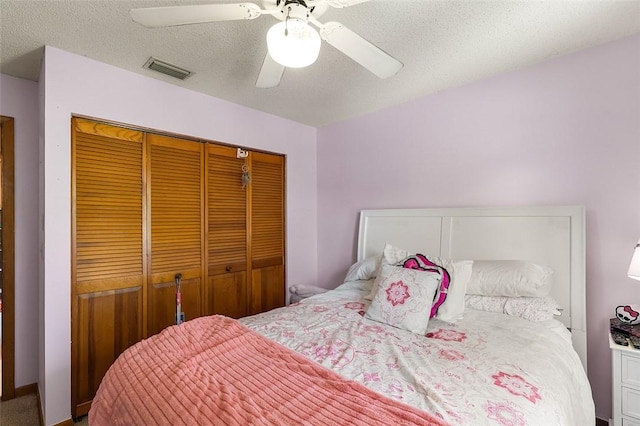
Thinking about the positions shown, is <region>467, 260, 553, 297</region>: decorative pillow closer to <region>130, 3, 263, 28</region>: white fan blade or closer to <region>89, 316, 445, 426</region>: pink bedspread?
<region>89, 316, 445, 426</region>: pink bedspread

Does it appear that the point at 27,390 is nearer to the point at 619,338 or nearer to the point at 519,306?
the point at 519,306

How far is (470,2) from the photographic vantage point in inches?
61.5

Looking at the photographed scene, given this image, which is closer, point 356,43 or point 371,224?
point 356,43

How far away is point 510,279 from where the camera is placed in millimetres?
1945

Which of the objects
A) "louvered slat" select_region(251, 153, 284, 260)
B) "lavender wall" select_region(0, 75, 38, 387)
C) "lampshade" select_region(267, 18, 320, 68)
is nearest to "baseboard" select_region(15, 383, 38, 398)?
"lavender wall" select_region(0, 75, 38, 387)

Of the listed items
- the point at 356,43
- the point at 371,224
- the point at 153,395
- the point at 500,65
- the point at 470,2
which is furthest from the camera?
the point at 371,224

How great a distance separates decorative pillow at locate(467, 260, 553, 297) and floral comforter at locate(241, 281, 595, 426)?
0.17 metres

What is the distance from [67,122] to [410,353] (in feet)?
8.09

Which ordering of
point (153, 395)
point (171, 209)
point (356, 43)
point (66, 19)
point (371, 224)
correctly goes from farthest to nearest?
point (371, 224)
point (171, 209)
point (66, 19)
point (356, 43)
point (153, 395)

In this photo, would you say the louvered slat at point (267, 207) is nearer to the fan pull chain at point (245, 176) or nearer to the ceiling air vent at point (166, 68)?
the fan pull chain at point (245, 176)


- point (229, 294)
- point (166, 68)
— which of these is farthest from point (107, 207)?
point (229, 294)

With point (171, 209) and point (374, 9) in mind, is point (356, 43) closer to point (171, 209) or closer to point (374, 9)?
point (374, 9)

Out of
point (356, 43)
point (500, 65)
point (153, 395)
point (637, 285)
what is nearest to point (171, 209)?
point (153, 395)

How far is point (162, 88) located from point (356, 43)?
5.92 feet
